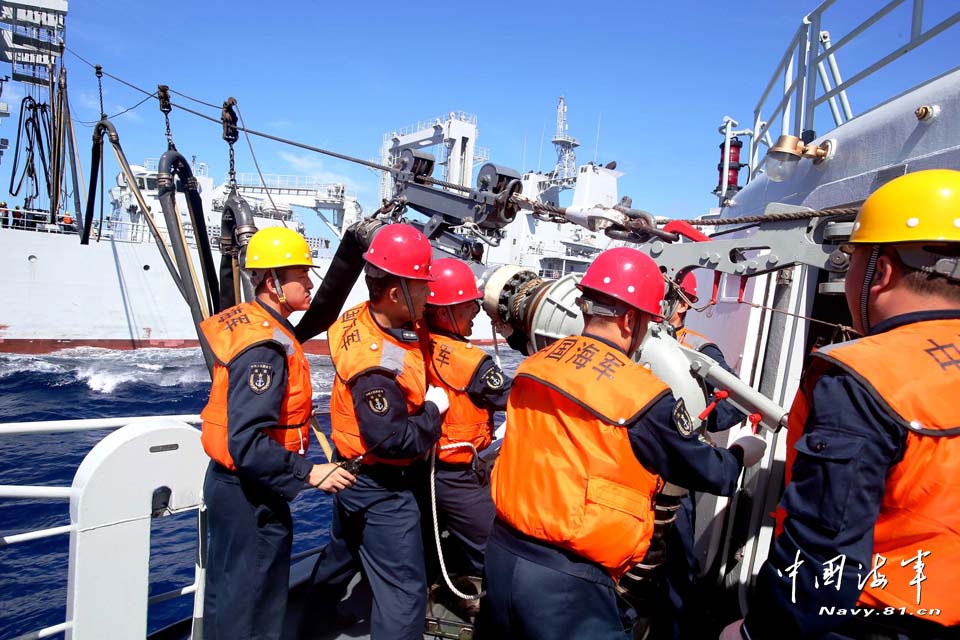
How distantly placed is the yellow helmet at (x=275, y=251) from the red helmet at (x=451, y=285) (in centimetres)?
86

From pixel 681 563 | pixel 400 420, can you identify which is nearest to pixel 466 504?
pixel 400 420

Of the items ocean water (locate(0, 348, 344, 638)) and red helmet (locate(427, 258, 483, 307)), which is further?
ocean water (locate(0, 348, 344, 638))

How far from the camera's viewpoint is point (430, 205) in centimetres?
445

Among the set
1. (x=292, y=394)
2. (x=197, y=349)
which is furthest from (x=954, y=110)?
(x=197, y=349)

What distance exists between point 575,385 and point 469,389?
56.1 inches

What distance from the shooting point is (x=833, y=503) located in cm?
121

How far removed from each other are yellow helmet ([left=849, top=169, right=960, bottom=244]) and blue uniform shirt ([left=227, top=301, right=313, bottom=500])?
84.0 inches

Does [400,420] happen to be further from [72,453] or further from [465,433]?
[72,453]

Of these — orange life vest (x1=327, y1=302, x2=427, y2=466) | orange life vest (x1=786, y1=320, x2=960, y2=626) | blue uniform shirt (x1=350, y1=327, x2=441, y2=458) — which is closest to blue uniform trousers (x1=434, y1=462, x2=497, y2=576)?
orange life vest (x1=327, y1=302, x2=427, y2=466)

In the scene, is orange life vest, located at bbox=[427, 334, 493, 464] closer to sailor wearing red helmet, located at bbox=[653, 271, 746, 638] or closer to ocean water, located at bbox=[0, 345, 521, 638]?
sailor wearing red helmet, located at bbox=[653, 271, 746, 638]

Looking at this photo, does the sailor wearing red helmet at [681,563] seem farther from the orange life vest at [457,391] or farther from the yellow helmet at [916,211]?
the yellow helmet at [916,211]

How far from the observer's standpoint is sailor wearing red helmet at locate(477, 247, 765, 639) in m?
1.76

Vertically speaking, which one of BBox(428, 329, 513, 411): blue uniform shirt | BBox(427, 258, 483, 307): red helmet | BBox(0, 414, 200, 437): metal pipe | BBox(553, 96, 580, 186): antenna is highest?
BBox(553, 96, 580, 186): antenna

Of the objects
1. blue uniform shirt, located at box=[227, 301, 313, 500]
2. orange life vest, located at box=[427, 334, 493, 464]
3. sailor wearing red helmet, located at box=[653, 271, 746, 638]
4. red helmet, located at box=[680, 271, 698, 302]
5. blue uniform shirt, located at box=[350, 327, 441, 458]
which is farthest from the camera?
red helmet, located at box=[680, 271, 698, 302]
